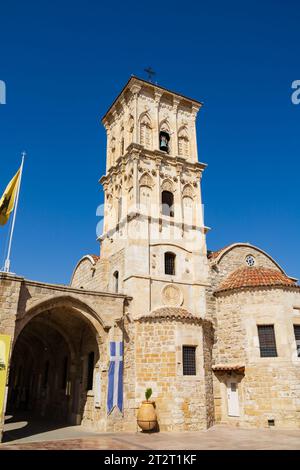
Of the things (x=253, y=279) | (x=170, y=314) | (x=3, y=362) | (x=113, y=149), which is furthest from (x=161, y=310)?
(x=113, y=149)

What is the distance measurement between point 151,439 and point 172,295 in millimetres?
7402

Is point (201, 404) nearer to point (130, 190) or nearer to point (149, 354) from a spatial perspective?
point (149, 354)

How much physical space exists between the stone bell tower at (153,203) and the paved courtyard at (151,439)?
553cm

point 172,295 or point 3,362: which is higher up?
point 172,295

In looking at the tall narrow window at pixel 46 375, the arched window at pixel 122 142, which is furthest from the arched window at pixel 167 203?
the tall narrow window at pixel 46 375

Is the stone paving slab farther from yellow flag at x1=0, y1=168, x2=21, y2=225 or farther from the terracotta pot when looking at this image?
yellow flag at x1=0, y1=168, x2=21, y2=225

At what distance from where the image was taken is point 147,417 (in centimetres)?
1505

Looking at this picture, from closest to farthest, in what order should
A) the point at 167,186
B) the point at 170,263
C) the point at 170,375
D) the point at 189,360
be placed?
the point at 170,375 → the point at 189,360 → the point at 170,263 → the point at 167,186

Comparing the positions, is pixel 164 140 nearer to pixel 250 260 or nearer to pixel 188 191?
pixel 188 191

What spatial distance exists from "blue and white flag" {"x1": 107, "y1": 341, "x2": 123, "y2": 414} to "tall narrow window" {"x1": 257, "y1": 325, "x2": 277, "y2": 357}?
6812mm

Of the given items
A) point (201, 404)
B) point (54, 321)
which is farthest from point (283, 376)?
point (54, 321)

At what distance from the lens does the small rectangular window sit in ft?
54.7

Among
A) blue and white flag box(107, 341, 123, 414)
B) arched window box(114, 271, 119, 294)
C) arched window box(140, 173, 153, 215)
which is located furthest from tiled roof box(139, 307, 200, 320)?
arched window box(140, 173, 153, 215)
